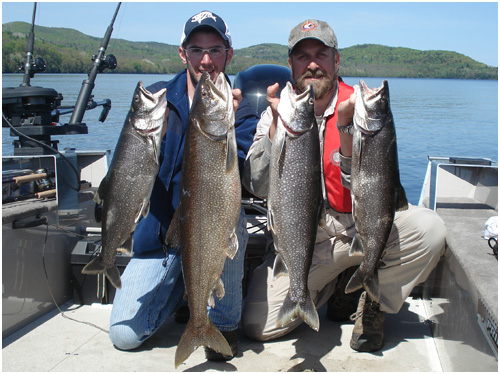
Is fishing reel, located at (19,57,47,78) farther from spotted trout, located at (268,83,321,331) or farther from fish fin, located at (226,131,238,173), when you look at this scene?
spotted trout, located at (268,83,321,331)

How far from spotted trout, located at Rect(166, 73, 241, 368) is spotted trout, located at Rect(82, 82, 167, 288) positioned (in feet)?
0.73

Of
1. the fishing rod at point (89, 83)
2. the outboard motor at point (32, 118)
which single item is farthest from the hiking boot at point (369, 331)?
the fishing rod at point (89, 83)

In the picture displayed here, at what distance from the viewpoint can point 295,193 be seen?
10.1 ft

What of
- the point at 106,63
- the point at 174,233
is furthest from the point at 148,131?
the point at 106,63

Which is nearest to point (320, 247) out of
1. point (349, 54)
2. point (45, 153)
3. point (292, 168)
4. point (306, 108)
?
point (292, 168)

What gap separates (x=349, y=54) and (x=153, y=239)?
82.0 metres

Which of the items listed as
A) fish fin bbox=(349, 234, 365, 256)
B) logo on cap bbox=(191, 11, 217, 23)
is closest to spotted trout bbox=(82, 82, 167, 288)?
logo on cap bbox=(191, 11, 217, 23)

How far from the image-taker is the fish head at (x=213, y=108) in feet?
9.64

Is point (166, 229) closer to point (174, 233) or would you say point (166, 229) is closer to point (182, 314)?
point (174, 233)

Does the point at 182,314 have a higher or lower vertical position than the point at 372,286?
lower

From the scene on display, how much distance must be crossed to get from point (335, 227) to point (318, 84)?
44.4 inches

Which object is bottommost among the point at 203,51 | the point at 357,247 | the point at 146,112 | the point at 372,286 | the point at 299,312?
the point at 299,312

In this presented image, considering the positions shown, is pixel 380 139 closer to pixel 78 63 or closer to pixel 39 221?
pixel 39 221

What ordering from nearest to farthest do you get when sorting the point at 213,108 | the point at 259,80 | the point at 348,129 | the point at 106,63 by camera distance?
the point at 213,108, the point at 348,129, the point at 259,80, the point at 106,63
